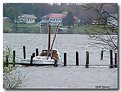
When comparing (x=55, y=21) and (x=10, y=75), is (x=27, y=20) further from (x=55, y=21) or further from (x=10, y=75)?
(x=10, y=75)

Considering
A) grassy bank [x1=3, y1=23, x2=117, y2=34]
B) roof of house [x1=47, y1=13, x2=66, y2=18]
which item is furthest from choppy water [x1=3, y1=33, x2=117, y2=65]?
roof of house [x1=47, y1=13, x2=66, y2=18]

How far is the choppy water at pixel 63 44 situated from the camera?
1428 cm

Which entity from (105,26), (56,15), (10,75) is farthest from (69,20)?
(10,75)

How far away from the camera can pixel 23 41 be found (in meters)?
14.3

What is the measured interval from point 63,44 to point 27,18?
353mm

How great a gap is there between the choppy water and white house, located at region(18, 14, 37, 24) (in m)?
0.11

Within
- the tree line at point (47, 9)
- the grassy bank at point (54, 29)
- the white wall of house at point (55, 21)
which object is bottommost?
the grassy bank at point (54, 29)

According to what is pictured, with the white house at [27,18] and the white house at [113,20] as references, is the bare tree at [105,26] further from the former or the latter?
the white house at [27,18]

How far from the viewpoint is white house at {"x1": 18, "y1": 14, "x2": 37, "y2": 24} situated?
46.9ft

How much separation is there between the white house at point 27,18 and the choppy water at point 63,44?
111 mm

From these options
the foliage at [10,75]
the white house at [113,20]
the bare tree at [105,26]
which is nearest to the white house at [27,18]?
the foliage at [10,75]

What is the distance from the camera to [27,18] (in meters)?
14.3

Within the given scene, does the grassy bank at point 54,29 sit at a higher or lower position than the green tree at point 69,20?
lower

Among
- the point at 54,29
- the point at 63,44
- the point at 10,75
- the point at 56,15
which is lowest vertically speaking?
the point at 10,75
